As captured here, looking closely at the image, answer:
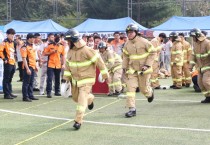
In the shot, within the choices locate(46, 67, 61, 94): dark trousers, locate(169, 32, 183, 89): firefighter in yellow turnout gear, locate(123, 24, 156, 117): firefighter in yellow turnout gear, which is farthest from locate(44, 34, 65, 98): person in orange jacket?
locate(169, 32, 183, 89): firefighter in yellow turnout gear

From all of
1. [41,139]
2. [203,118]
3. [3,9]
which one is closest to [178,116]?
[203,118]

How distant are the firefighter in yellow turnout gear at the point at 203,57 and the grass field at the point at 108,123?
489mm

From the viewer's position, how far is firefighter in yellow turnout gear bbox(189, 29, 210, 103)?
481 inches

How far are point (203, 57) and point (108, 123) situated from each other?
4.33 meters

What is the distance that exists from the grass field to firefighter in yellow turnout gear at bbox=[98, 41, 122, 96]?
1.09m

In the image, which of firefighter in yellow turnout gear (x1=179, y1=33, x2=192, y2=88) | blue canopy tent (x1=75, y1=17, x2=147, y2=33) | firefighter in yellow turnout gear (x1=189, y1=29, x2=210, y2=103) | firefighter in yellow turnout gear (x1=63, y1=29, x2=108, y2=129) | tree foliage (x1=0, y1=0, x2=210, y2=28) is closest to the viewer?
firefighter in yellow turnout gear (x1=63, y1=29, x2=108, y2=129)

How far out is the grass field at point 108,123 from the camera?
25.5ft

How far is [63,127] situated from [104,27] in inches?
841

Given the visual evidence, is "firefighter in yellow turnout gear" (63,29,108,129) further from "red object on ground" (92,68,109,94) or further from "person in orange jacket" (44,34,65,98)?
"red object on ground" (92,68,109,94)

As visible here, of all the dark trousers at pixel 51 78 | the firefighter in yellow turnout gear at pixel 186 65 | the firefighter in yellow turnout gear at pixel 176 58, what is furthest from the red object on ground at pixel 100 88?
the firefighter in yellow turnout gear at pixel 186 65

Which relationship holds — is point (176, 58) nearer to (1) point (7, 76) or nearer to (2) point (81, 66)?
(1) point (7, 76)

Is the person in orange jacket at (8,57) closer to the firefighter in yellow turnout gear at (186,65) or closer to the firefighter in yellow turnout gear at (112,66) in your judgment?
the firefighter in yellow turnout gear at (112,66)

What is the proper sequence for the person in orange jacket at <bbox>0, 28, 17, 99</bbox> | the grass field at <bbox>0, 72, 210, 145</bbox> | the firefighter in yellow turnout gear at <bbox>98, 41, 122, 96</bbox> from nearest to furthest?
the grass field at <bbox>0, 72, 210, 145</bbox>, the person in orange jacket at <bbox>0, 28, 17, 99</bbox>, the firefighter in yellow turnout gear at <bbox>98, 41, 122, 96</bbox>

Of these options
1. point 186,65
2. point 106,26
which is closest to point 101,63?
point 186,65
